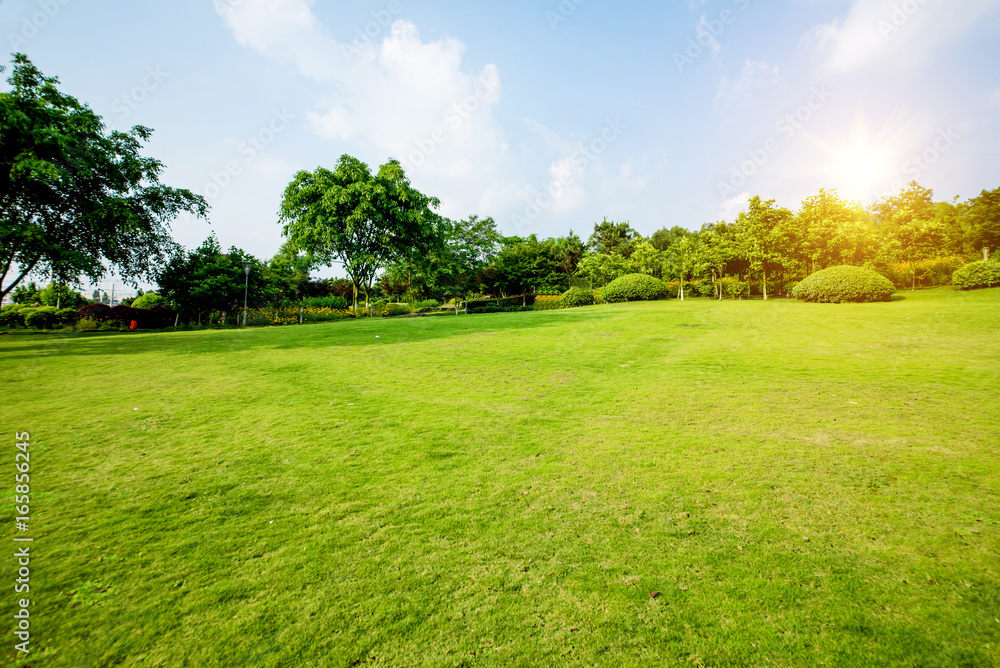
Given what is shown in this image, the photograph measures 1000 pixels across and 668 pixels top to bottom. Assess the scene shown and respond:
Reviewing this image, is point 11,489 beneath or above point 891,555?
above

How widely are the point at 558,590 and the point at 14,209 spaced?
949 inches

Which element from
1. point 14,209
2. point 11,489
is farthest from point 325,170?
point 11,489

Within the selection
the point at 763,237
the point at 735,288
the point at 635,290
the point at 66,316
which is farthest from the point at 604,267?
the point at 66,316

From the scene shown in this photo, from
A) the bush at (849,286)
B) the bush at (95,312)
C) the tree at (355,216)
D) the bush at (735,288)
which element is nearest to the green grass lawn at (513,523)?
the bush at (849,286)

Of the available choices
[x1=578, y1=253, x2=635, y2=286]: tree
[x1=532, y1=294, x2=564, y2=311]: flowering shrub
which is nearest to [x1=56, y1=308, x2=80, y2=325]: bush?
[x1=532, y1=294, x2=564, y2=311]: flowering shrub

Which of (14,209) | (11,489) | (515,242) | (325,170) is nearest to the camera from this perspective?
(11,489)

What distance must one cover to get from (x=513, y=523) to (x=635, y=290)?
26.2m

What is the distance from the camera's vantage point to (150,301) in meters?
24.0

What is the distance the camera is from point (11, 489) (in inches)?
130

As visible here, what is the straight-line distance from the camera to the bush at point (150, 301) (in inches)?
877

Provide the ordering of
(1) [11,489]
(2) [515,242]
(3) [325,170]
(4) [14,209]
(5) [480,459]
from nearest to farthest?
(1) [11,489]
(5) [480,459]
(4) [14,209]
(3) [325,170]
(2) [515,242]

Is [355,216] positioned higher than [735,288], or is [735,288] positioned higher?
[355,216]

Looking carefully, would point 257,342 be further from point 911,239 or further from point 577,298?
point 911,239

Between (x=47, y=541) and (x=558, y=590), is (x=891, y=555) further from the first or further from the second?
(x=47, y=541)
